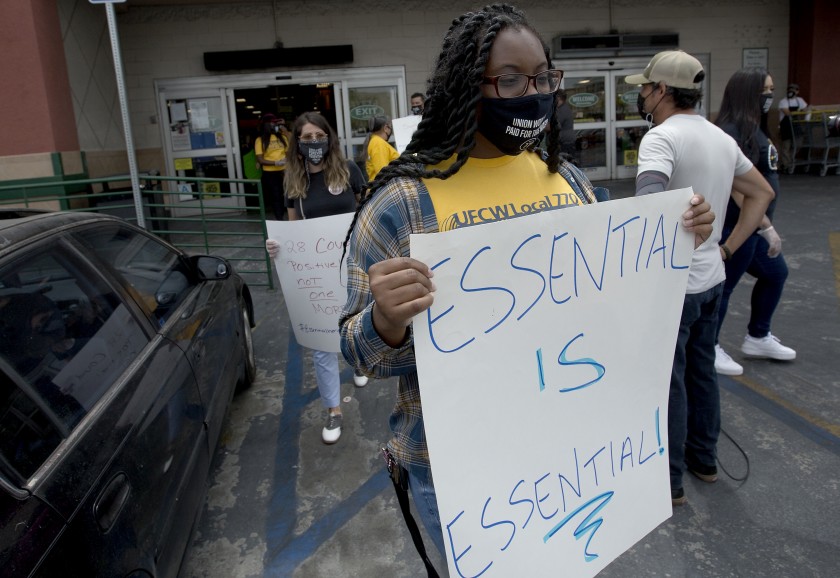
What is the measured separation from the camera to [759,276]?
442 centimetres

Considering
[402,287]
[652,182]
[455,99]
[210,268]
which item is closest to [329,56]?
[210,268]

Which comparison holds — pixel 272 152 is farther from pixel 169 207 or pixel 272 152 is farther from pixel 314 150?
pixel 314 150

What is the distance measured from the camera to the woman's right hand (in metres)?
1.21

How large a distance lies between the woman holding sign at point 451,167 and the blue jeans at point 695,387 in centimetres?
157

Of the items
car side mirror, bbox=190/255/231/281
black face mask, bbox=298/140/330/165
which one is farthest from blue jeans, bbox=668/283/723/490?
car side mirror, bbox=190/255/231/281

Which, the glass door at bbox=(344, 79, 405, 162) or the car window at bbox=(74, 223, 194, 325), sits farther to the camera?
the glass door at bbox=(344, 79, 405, 162)

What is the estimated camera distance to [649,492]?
1674 mm

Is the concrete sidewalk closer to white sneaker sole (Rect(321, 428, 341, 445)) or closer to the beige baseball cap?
white sneaker sole (Rect(321, 428, 341, 445))

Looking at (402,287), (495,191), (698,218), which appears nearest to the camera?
(402,287)

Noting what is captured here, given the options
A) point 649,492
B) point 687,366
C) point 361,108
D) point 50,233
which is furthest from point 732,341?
point 361,108

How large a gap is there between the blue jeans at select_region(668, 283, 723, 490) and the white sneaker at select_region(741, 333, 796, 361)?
1.75 meters

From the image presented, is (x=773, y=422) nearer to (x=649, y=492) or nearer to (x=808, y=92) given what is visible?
(x=649, y=492)

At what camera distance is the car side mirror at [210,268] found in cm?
370

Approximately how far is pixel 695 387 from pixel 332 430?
6.85 ft
